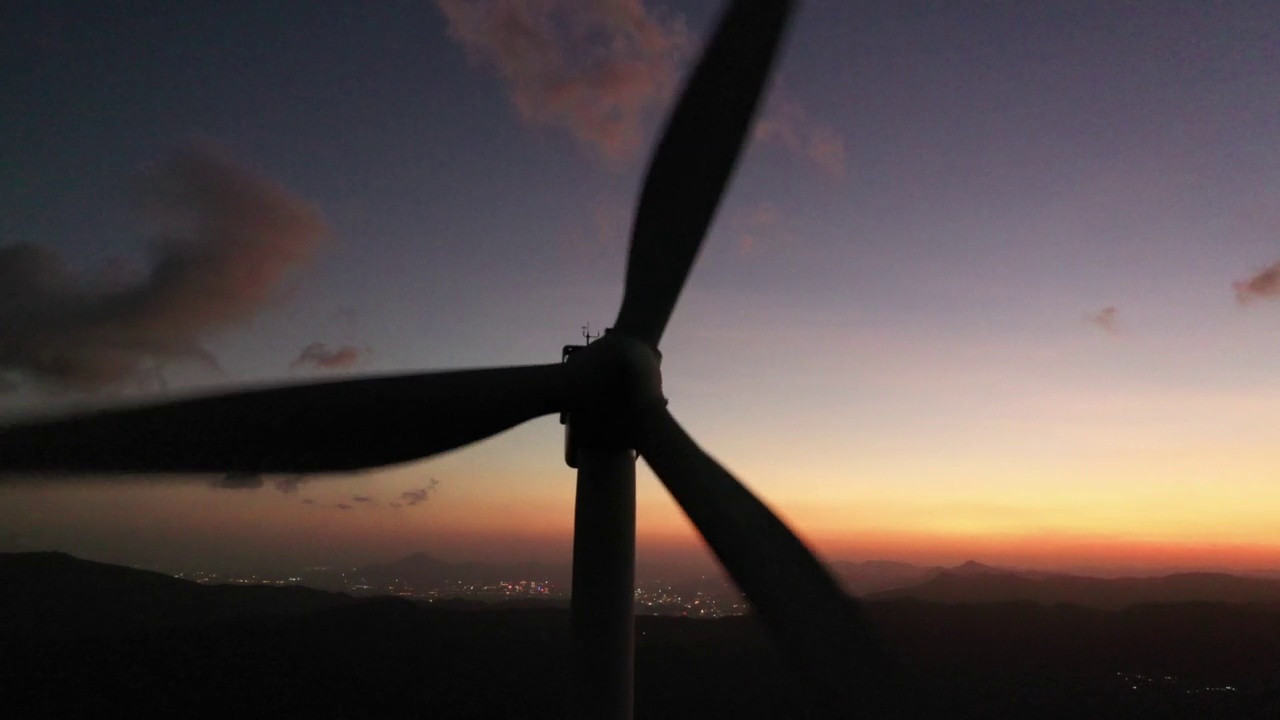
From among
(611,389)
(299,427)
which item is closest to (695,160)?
(611,389)

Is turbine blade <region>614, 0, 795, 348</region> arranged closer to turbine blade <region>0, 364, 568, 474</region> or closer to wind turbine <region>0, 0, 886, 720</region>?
wind turbine <region>0, 0, 886, 720</region>

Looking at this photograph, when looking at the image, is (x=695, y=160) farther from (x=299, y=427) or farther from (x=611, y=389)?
(x=299, y=427)

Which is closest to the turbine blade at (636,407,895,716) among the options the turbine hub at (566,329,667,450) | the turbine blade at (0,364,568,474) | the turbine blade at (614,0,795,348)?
the turbine hub at (566,329,667,450)

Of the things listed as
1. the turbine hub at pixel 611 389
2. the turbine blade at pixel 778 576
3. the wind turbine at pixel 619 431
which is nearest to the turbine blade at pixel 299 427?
the wind turbine at pixel 619 431

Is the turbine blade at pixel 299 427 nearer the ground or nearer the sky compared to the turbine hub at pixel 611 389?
nearer the ground

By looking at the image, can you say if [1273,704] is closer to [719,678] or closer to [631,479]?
[719,678]

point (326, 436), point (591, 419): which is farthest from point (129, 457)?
point (591, 419)

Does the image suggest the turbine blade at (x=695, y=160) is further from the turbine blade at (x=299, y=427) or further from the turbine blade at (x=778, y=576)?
the turbine blade at (x=299, y=427)
